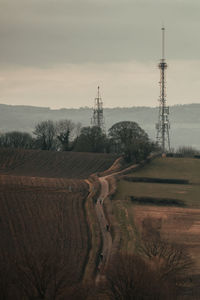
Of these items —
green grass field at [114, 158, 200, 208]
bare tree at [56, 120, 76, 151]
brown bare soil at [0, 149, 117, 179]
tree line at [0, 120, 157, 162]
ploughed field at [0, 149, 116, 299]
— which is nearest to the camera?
ploughed field at [0, 149, 116, 299]

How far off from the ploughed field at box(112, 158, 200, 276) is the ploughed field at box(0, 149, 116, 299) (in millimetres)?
4968

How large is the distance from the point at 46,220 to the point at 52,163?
134 feet

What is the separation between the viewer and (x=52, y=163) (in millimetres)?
106188

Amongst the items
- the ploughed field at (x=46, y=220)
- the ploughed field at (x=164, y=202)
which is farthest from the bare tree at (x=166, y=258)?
the ploughed field at (x=46, y=220)

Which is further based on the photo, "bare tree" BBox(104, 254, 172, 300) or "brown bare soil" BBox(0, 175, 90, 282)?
"brown bare soil" BBox(0, 175, 90, 282)

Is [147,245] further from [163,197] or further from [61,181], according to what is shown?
[61,181]

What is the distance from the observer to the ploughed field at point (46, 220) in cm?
5069

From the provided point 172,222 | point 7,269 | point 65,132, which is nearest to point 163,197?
point 172,222

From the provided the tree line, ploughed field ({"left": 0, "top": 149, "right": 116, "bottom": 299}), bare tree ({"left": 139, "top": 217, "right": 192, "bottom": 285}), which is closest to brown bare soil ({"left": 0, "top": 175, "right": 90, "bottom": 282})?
ploughed field ({"left": 0, "top": 149, "right": 116, "bottom": 299})

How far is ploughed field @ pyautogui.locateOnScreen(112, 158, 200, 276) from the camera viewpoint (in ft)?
210

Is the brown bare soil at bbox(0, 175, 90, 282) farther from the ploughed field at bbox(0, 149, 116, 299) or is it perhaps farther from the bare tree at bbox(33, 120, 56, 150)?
the bare tree at bbox(33, 120, 56, 150)

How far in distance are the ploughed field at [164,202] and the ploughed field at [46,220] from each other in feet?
16.3

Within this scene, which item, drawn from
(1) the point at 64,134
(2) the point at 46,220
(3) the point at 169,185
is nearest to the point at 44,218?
(2) the point at 46,220

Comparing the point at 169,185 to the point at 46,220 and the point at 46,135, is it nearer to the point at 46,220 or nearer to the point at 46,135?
the point at 46,220
